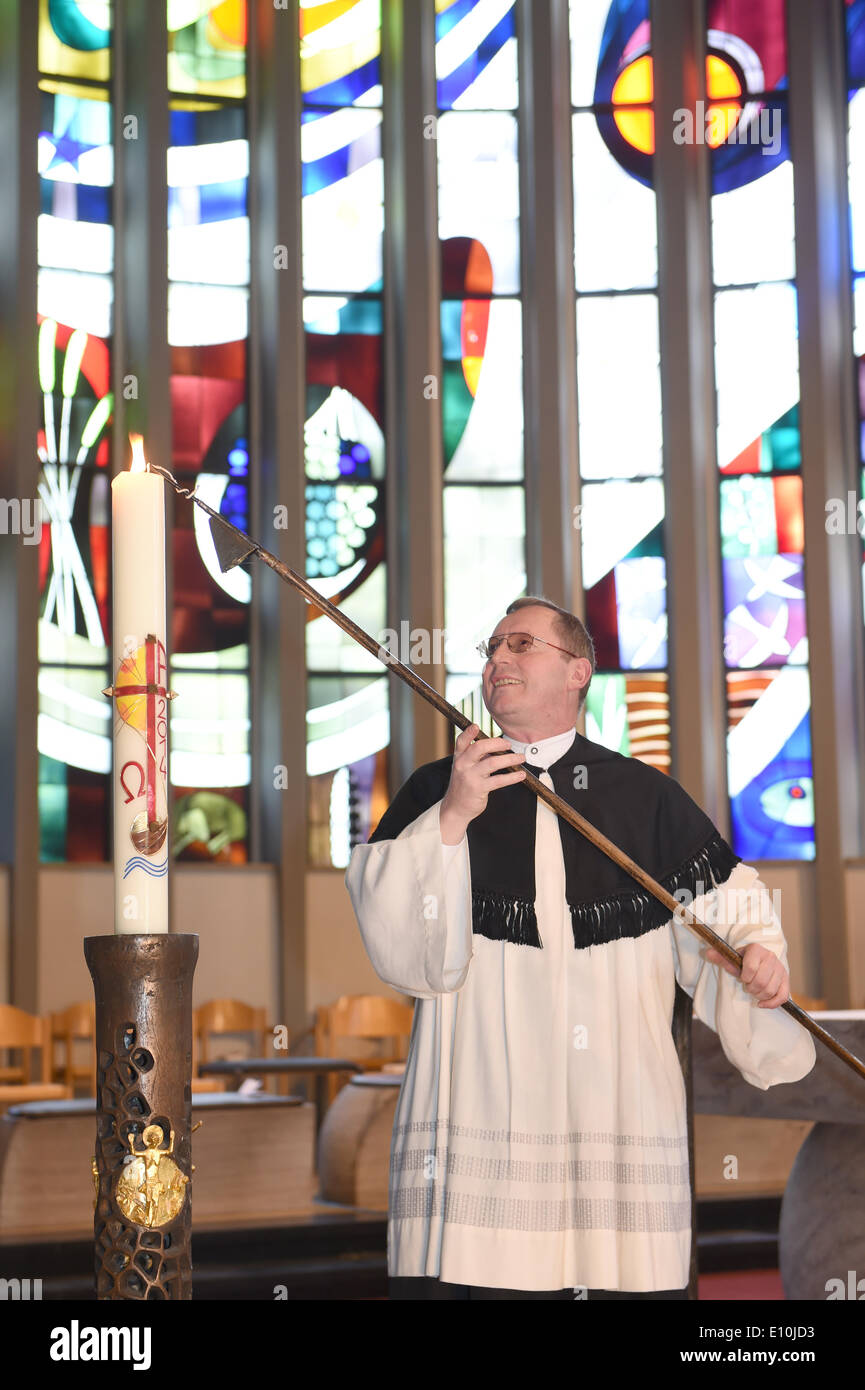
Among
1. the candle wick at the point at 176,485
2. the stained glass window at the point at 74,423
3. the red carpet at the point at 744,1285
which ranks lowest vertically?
the red carpet at the point at 744,1285

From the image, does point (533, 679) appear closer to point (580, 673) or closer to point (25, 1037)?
point (580, 673)

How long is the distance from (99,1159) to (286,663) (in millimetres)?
9192

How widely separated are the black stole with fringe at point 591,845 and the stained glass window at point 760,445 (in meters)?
8.45

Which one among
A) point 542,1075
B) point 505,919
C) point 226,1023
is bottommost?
point 226,1023

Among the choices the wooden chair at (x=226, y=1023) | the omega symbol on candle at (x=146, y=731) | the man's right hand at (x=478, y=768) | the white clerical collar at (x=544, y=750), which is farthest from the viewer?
the wooden chair at (x=226, y=1023)

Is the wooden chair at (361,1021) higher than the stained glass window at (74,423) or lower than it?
lower

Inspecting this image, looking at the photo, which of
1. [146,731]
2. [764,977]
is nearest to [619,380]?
[764,977]

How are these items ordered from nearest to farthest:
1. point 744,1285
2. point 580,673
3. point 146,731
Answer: point 146,731 < point 580,673 < point 744,1285

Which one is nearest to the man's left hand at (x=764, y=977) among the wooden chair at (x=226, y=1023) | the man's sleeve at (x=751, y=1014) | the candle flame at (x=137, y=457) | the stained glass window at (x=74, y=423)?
the man's sleeve at (x=751, y=1014)

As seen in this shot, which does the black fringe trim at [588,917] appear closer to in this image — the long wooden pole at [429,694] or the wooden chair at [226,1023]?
the long wooden pole at [429,694]

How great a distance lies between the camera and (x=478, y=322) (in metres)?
11.7

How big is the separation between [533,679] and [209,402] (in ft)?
29.7

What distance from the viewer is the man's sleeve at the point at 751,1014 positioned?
2602mm

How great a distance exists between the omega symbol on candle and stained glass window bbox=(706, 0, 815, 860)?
971 centimetres
